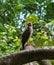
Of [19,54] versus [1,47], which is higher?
[19,54]

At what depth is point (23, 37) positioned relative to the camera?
3.43 metres

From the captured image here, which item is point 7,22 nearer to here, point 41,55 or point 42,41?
point 42,41

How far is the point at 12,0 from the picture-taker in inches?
155

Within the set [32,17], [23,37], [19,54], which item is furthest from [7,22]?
[19,54]

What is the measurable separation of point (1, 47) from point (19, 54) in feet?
6.47

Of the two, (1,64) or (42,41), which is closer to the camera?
(1,64)

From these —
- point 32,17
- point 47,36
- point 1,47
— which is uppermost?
point 32,17

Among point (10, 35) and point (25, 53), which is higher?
point (25, 53)

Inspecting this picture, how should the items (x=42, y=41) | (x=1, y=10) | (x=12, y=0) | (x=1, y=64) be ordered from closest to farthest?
(x=1, y=64), (x=42, y=41), (x=1, y=10), (x=12, y=0)

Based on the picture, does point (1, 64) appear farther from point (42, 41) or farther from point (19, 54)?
point (42, 41)

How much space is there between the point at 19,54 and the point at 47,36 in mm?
1042

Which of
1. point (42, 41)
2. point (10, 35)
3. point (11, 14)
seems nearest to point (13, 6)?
point (11, 14)

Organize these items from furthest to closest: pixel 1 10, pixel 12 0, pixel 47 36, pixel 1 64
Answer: pixel 12 0
pixel 1 10
pixel 47 36
pixel 1 64

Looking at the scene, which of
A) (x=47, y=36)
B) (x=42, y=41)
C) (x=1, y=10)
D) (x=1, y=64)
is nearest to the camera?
(x=1, y=64)
